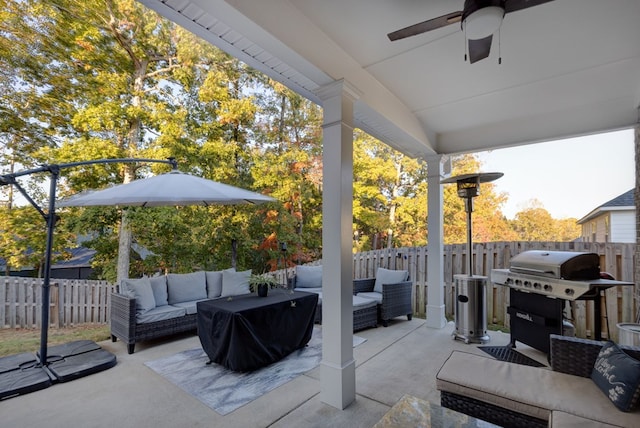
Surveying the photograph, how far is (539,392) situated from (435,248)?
10.0 feet

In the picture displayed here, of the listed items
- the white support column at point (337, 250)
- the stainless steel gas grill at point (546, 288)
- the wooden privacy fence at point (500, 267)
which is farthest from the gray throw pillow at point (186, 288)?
the stainless steel gas grill at point (546, 288)

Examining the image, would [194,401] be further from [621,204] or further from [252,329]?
[621,204]

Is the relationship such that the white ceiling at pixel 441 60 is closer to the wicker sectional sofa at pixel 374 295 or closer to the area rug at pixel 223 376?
the wicker sectional sofa at pixel 374 295

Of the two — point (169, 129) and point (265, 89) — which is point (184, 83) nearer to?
point (169, 129)

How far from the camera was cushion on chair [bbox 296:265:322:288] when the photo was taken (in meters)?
5.52

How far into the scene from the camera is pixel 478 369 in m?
2.10

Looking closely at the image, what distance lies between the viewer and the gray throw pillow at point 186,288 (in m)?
4.56

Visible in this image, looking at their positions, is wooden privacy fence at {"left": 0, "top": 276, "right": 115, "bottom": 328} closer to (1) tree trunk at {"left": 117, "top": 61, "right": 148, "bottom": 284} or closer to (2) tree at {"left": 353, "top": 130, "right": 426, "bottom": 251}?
(1) tree trunk at {"left": 117, "top": 61, "right": 148, "bottom": 284}

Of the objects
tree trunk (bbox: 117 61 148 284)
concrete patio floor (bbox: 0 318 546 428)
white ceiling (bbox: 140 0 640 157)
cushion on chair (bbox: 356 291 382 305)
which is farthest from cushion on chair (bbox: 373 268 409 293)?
tree trunk (bbox: 117 61 148 284)

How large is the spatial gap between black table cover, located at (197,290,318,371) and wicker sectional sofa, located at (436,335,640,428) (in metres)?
1.93

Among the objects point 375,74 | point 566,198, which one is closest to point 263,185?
point 375,74

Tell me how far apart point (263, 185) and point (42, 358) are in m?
5.36

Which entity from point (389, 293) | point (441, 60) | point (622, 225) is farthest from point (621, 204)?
point (441, 60)

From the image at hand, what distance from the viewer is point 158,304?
14.1 ft
